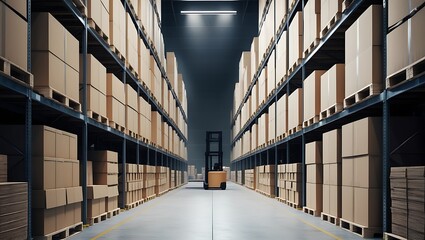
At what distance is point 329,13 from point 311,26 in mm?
1192

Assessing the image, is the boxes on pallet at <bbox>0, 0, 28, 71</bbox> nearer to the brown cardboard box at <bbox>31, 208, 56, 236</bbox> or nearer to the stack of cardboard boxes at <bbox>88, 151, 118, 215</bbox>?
the brown cardboard box at <bbox>31, 208, 56, 236</bbox>

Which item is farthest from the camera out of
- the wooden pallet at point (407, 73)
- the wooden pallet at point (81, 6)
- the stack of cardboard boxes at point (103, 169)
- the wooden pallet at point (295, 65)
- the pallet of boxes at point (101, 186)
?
the wooden pallet at point (295, 65)

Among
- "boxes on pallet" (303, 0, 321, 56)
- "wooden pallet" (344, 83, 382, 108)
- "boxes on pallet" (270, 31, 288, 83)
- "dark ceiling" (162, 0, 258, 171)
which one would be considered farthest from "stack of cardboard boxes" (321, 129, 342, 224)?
"dark ceiling" (162, 0, 258, 171)

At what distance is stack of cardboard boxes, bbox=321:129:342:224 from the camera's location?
7.17 m

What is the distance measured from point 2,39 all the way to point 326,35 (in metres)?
4.97

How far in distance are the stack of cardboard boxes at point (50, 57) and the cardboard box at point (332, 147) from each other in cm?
369

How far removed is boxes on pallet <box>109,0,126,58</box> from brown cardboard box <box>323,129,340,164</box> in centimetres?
396

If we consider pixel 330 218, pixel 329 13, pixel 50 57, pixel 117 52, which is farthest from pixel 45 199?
pixel 329 13

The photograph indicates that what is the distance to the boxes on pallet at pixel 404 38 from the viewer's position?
4574mm

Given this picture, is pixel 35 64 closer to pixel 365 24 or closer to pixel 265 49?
pixel 365 24

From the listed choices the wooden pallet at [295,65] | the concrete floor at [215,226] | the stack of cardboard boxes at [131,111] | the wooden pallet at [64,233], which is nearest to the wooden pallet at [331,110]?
the concrete floor at [215,226]

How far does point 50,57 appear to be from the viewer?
18.5 ft

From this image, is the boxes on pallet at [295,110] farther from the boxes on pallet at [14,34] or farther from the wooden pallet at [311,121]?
the boxes on pallet at [14,34]

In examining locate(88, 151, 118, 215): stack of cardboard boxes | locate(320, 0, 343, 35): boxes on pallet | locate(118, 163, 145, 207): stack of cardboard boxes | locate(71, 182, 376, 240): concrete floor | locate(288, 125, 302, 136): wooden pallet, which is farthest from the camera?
locate(118, 163, 145, 207): stack of cardboard boxes
